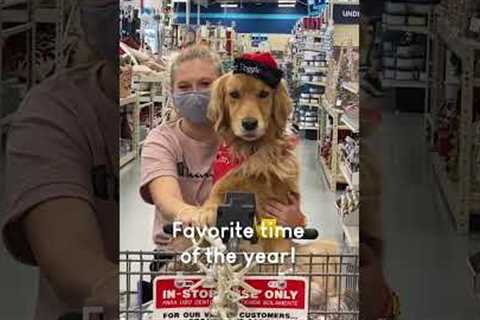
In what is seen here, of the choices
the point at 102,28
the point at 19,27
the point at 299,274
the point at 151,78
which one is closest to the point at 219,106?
the point at 151,78

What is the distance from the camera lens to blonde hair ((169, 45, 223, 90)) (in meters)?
2.60

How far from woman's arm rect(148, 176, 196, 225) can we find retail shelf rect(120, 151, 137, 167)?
92mm

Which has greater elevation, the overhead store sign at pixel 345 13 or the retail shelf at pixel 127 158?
A: the overhead store sign at pixel 345 13

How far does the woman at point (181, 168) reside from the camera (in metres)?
2.65

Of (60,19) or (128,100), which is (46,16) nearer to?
(60,19)

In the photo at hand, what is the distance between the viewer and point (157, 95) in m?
2.61

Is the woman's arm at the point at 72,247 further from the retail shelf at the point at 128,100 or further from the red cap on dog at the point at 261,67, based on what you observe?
the red cap on dog at the point at 261,67

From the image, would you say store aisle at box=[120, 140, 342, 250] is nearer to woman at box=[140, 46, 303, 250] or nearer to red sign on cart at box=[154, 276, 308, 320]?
woman at box=[140, 46, 303, 250]

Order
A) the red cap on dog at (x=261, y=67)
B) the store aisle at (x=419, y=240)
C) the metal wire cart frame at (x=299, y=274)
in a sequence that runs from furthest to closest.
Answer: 1. the store aisle at (x=419, y=240)
2. the metal wire cart frame at (x=299, y=274)
3. the red cap on dog at (x=261, y=67)

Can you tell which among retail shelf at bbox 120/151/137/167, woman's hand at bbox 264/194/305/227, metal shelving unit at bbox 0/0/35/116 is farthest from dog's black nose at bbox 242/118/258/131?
metal shelving unit at bbox 0/0/35/116

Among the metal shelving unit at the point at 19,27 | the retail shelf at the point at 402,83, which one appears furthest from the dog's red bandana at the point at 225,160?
the metal shelving unit at the point at 19,27

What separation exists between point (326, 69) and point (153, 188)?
58 centimetres

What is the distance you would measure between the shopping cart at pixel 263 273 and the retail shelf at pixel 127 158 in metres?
0.26

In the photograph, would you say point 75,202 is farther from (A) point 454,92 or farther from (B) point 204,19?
(A) point 454,92
